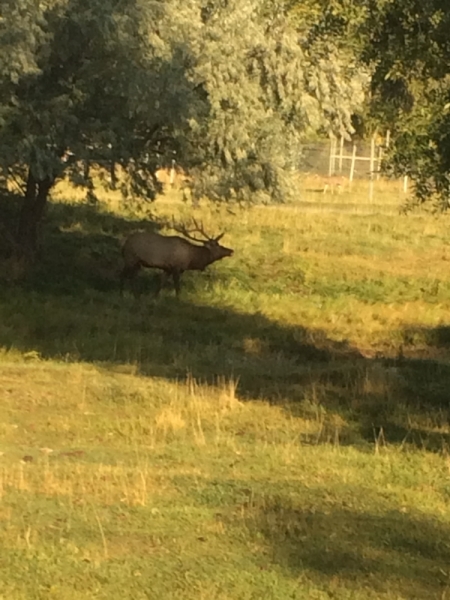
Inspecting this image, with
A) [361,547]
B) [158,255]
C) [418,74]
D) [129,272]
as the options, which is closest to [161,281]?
[158,255]

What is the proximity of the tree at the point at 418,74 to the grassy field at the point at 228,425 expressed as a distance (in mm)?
2737

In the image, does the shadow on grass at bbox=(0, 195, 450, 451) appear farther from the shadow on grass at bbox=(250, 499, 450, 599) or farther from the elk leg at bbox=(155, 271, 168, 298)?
the shadow on grass at bbox=(250, 499, 450, 599)

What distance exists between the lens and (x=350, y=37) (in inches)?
484

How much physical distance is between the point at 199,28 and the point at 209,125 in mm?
1752

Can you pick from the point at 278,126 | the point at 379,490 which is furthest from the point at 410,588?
the point at 278,126

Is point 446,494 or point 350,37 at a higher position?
point 350,37

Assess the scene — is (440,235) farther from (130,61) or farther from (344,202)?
(130,61)

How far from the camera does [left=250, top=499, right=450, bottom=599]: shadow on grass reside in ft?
21.2

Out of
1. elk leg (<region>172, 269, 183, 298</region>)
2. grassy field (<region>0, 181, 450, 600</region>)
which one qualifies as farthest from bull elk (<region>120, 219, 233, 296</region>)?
grassy field (<region>0, 181, 450, 600</region>)

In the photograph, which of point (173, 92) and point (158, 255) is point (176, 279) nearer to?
point (158, 255)

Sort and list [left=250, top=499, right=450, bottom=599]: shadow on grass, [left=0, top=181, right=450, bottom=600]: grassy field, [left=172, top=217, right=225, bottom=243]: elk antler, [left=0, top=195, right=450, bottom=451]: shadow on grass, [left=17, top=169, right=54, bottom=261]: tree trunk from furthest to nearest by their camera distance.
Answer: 1. [left=172, top=217, right=225, bottom=243]: elk antler
2. [left=17, top=169, right=54, bottom=261]: tree trunk
3. [left=0, top=195, right=450, bottom=451]: shadow on grass
4. [left=0, top=181, right=450, bottom=600]: grassy field
5. [left=250, top=499, right=450, bottom=599]: shadow on grass

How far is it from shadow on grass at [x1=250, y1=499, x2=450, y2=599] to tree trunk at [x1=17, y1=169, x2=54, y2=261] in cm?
1440

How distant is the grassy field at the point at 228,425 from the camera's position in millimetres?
6633

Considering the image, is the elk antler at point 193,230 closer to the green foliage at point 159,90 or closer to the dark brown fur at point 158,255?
the dark brown fur at point 158,255
